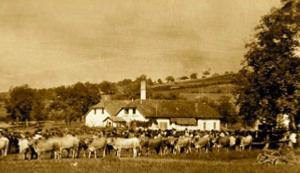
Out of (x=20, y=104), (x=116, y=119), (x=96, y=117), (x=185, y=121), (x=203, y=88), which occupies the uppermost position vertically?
(x=203, y=88)

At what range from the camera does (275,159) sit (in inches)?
1278

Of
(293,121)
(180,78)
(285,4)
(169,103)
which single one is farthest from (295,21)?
(180,78)

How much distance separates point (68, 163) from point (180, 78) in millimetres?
163007

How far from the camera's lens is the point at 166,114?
99.4m

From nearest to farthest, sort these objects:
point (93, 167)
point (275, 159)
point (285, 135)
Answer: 1. point (93, 167)
2. point (275, 159)
3. point (285, 135)

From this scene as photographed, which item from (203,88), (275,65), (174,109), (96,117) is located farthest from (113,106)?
(275,65)

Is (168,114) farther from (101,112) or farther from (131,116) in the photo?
(101,112)

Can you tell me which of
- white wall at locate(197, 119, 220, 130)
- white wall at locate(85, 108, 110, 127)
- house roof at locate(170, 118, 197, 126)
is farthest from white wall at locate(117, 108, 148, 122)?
white wall at locate(197, 119, 220, 130)

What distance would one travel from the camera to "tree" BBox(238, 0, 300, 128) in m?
43.9

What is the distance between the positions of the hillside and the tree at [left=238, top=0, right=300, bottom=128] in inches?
3620

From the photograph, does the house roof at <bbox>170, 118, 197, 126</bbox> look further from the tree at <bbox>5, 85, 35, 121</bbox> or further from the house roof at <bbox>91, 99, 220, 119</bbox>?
the tree at <bbox>5, 85, 35, 121</bbox>

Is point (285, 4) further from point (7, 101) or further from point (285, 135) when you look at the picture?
point (7, 101)

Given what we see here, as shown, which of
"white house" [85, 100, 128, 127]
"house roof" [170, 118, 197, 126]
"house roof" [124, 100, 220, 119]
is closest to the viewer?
→ "house roof" [170, 118, 197, 126]

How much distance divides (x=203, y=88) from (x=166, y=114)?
173ft
